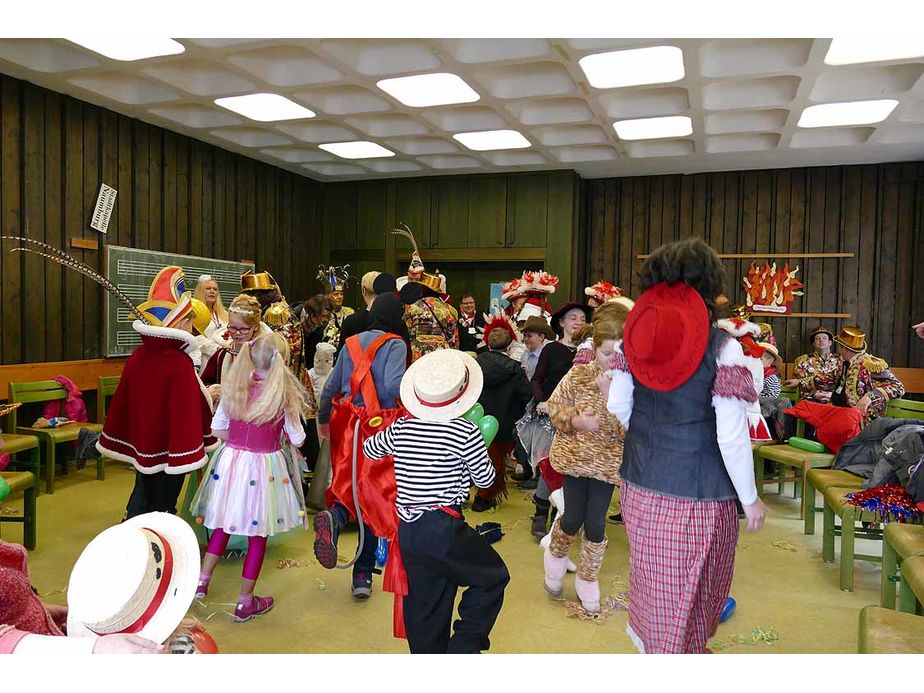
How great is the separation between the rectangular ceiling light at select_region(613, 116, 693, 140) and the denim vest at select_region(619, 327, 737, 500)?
4399 millimetres

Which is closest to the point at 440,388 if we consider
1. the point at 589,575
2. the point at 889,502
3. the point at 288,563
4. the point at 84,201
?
the point at 589,575

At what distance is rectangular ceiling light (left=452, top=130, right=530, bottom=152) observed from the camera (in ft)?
20.9

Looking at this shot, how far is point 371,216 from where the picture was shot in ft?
28.8

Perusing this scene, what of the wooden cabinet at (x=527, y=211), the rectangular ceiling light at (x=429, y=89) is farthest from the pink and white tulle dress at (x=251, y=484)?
the wooden cabinet at (x=527, y=211)

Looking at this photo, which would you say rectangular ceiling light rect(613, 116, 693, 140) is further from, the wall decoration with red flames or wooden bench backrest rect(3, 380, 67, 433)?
wooden bench backrest rect(3, 380, 67, 433)

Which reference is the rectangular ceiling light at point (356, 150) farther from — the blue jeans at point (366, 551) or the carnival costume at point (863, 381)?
the carnival costume at point (863, 381)

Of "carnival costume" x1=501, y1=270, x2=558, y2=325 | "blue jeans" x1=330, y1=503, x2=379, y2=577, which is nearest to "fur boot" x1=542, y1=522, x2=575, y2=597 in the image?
"blue jeans" x1=330, y1=503, x2=379, y2=577

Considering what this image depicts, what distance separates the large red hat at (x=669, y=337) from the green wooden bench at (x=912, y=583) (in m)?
1.07

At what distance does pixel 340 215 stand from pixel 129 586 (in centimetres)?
823

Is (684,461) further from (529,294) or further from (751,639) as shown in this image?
(529,294)

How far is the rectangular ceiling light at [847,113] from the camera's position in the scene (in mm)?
5215

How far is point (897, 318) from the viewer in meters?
7.24

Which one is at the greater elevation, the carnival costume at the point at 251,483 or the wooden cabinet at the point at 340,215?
the wooden cabinet at the point at 340,215

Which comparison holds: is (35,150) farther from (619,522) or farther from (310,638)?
(619,522)
